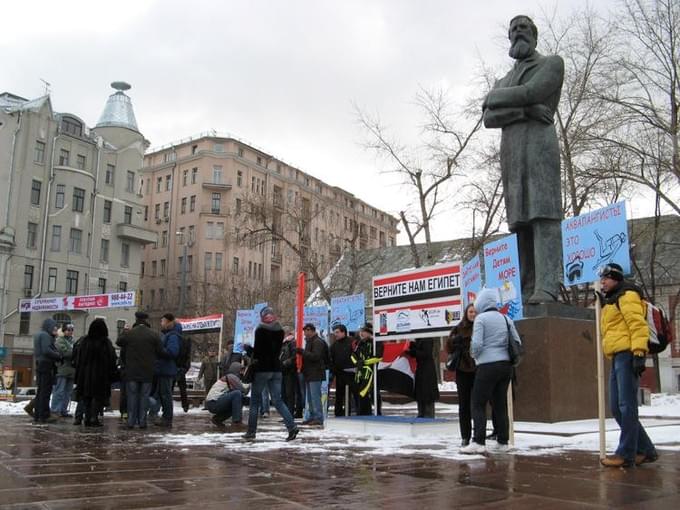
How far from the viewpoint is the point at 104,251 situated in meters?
56.6

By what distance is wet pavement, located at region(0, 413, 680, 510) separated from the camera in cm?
445

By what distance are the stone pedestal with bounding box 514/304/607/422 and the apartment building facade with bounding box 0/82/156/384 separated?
1754 inches

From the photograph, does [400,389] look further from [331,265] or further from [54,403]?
[331,265]

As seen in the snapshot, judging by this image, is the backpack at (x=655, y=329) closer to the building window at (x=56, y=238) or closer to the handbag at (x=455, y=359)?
the handbag at (x=455, y=359)

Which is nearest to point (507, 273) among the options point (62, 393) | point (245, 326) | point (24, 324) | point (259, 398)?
point (259, 398)

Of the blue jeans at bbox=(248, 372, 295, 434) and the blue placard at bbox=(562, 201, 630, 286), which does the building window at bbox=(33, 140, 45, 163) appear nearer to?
the blue jeans at bbox=(248, 372, 295, 434)

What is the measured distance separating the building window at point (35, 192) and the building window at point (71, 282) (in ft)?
19.2

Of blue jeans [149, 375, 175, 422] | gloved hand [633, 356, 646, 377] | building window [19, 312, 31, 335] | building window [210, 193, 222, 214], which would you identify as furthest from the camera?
building window [210, 193, 222, 214]

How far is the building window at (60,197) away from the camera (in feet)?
172

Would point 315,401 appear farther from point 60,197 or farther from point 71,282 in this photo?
point 60,197

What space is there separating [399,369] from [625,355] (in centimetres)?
528

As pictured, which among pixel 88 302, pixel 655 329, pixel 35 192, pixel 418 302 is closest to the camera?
pixel 655 329

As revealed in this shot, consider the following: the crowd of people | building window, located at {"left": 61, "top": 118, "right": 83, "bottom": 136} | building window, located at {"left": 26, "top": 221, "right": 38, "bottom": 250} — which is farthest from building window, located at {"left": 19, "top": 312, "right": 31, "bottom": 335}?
the crowd of people

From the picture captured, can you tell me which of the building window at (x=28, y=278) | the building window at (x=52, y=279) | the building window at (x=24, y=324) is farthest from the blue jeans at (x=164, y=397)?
the building window at (x=52, y=279)
